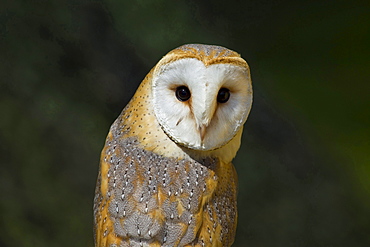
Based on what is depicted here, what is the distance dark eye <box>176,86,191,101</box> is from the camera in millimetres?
1689

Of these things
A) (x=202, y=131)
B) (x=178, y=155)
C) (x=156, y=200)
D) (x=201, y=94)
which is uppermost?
(x=201, y=94)

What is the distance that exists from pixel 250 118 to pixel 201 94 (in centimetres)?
197

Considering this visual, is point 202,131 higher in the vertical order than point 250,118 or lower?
higher

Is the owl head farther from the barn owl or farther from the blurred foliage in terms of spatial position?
→ the blurred foliage

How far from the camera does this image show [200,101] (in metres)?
1.62

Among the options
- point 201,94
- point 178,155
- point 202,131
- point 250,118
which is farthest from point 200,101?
point 250,118

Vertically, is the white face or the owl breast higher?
Result: the white face

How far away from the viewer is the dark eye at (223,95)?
1.69m

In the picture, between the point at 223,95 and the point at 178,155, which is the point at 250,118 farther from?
the point at 223,95

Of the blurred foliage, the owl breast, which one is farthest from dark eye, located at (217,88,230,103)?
the blurred foliage

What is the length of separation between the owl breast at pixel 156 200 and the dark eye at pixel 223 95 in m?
0.27

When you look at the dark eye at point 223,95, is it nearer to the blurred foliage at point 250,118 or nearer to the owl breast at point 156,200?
the owl breast at point 156,200
